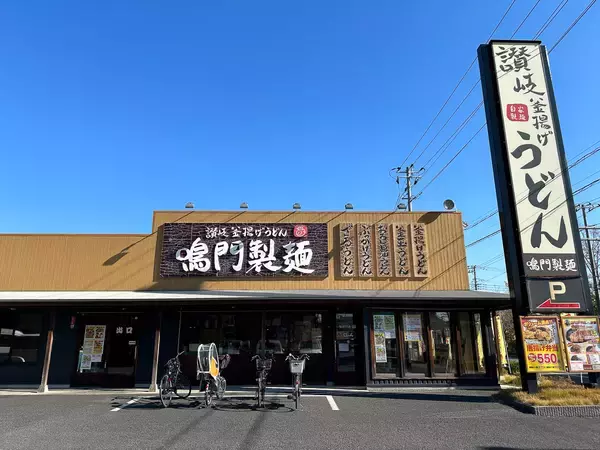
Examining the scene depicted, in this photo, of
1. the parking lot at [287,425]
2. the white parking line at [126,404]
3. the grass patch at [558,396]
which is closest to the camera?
the parking lot at [287,425]

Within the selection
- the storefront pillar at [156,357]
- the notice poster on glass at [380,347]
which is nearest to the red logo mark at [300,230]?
the notice poster on glass at [380,347]

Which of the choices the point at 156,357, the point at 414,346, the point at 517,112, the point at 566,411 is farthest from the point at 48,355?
the point at 517,112

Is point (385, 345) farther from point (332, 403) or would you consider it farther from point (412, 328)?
point (332, 403)

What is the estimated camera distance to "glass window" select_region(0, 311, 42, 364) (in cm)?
1307

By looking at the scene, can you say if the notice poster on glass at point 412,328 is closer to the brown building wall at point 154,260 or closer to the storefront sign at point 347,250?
the brown building wall at point 154,260

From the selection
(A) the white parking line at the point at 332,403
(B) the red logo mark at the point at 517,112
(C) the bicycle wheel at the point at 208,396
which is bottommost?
(A) the white parking line at the point at 332,403

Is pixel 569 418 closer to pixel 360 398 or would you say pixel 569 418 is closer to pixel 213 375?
pixel 360 398

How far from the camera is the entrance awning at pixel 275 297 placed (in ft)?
38.0

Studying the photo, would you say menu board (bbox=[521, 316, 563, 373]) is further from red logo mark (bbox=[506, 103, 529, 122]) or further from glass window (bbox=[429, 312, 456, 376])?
red logo mark (bbox=[506, 103, 529, 122])

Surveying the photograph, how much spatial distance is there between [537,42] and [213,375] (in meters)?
12.1

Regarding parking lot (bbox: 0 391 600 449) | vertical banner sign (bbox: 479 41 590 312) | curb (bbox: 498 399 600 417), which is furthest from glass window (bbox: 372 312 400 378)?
curb (bbox: 498 399 600 417)

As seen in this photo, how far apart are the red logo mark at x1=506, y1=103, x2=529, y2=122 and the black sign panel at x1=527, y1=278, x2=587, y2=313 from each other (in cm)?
421

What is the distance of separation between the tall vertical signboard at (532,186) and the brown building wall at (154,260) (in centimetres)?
277

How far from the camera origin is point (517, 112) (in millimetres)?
11188
